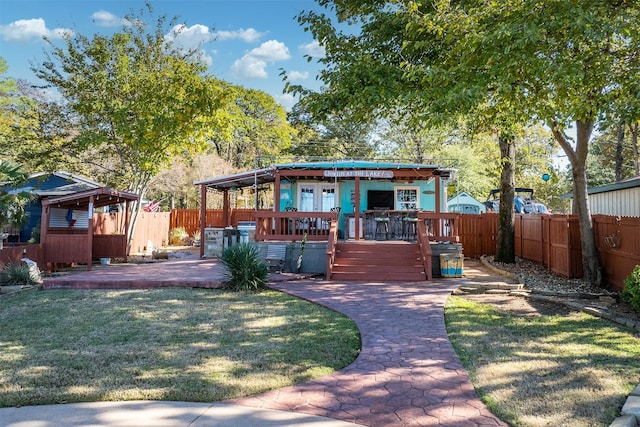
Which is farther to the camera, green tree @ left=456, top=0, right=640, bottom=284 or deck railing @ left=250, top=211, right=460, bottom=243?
deck railing @ left=250, top=211, right=460, bottom=243

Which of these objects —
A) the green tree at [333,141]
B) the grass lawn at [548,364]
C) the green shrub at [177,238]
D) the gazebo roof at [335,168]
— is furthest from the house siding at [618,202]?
the green tree at [333,141]

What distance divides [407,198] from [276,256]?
7.14 metres

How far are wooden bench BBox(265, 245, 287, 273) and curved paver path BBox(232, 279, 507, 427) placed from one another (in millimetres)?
5185

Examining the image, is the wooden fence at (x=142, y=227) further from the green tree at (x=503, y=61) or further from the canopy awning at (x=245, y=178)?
the green tree at (x=503, y=61)

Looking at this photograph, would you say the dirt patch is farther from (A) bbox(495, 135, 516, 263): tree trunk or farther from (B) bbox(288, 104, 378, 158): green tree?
(B) bbox(288, 104, 378, 158): green tree

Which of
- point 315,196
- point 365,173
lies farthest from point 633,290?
point 315,196

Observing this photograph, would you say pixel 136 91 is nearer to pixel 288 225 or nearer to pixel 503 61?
pixel 288 225

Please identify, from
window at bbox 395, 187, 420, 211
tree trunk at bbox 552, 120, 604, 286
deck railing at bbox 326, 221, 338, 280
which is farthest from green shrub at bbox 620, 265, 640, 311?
window at bbox 395, 187, 420, 211

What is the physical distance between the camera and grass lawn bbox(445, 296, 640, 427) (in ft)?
11.3

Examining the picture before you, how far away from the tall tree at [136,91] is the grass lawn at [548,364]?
1021cm

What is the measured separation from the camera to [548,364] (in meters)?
4.53

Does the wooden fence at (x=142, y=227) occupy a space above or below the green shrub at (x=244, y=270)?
above

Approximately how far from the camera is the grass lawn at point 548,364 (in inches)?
135

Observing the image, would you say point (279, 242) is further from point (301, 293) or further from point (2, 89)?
point (2, 89)
